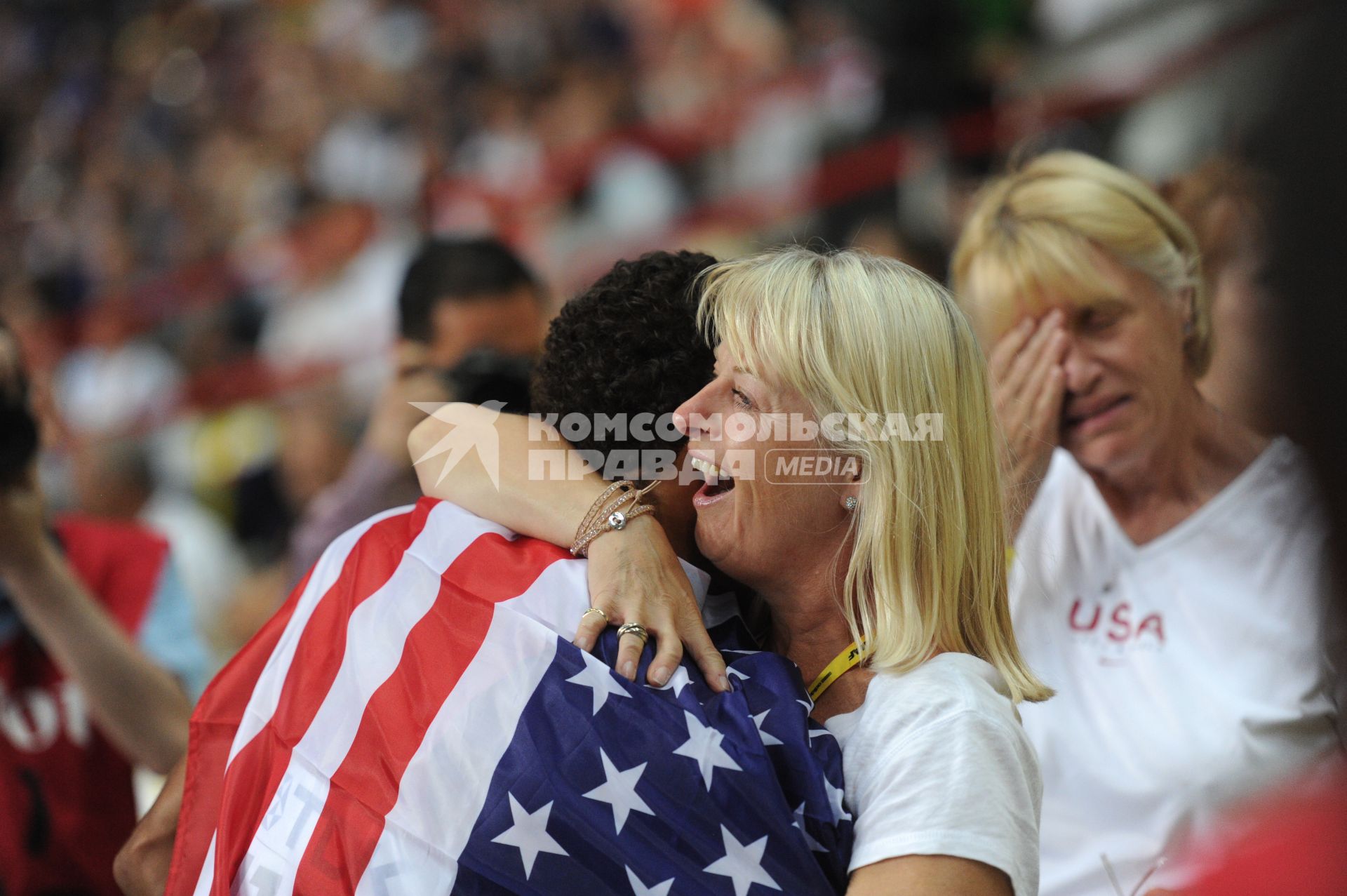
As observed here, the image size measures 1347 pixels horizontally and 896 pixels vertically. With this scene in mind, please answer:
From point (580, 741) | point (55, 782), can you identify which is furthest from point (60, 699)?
point (580, 741)

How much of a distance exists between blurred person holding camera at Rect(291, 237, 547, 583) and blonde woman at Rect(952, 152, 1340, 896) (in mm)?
1012

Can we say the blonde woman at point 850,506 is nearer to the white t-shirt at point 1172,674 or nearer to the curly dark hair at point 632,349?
the curly dark hair at point 632,349

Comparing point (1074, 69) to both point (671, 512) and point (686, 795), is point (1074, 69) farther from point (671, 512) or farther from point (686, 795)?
point (686, 795)

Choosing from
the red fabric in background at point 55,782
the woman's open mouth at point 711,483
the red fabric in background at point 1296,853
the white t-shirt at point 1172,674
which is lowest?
the red fabric in background at point 55,782

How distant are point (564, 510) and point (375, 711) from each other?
34cm

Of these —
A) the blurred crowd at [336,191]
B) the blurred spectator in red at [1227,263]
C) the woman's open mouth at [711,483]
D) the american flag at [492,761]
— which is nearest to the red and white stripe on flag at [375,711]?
the american flag at [492,761]

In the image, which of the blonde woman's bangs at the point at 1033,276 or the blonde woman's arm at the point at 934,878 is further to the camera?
the blonde woman's bangs at the point at 1033,276

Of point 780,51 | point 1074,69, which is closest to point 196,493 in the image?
point 780,51

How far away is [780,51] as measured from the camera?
19.7 feet

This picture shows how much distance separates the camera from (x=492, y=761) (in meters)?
1.39

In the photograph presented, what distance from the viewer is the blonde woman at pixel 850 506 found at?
58.1 inches

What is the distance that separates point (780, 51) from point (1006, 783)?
17.0ft

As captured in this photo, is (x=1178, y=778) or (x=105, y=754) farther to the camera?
(x=105, y=754)

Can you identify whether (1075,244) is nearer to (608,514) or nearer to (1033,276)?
(1033,276)
